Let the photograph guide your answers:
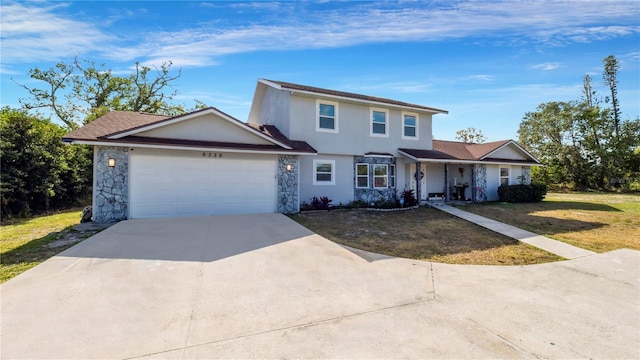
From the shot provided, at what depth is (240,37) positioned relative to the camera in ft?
37.1

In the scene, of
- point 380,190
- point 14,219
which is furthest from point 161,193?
point 380,190

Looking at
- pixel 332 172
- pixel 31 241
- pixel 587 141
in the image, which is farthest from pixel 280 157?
pixel 587 141

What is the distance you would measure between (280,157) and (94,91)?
23.9 m

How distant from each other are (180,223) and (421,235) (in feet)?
25.2

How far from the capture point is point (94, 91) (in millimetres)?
25281

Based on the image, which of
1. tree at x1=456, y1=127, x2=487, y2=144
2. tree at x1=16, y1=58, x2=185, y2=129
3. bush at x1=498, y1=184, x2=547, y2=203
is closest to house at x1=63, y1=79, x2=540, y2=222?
bush at x1=498, y1=184, x2=547, y2=203

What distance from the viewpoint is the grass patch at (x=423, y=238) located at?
672 cm

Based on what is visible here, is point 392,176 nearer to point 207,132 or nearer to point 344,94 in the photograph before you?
point 344,94

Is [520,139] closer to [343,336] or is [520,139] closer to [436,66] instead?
[436,66]

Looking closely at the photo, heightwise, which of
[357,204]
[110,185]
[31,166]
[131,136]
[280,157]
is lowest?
[357,204]

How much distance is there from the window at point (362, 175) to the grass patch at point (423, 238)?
8.80 ft

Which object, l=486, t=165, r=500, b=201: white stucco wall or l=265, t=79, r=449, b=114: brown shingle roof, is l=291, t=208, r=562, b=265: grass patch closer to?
l=265, t=79, r=449, b=114: brown shingle roof

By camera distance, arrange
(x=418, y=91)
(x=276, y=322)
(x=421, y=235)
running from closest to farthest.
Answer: (x=276, y=322), (x=421, y=235), (x=418, y=91)

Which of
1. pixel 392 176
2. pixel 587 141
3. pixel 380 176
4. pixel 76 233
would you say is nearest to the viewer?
pixel 76 233
